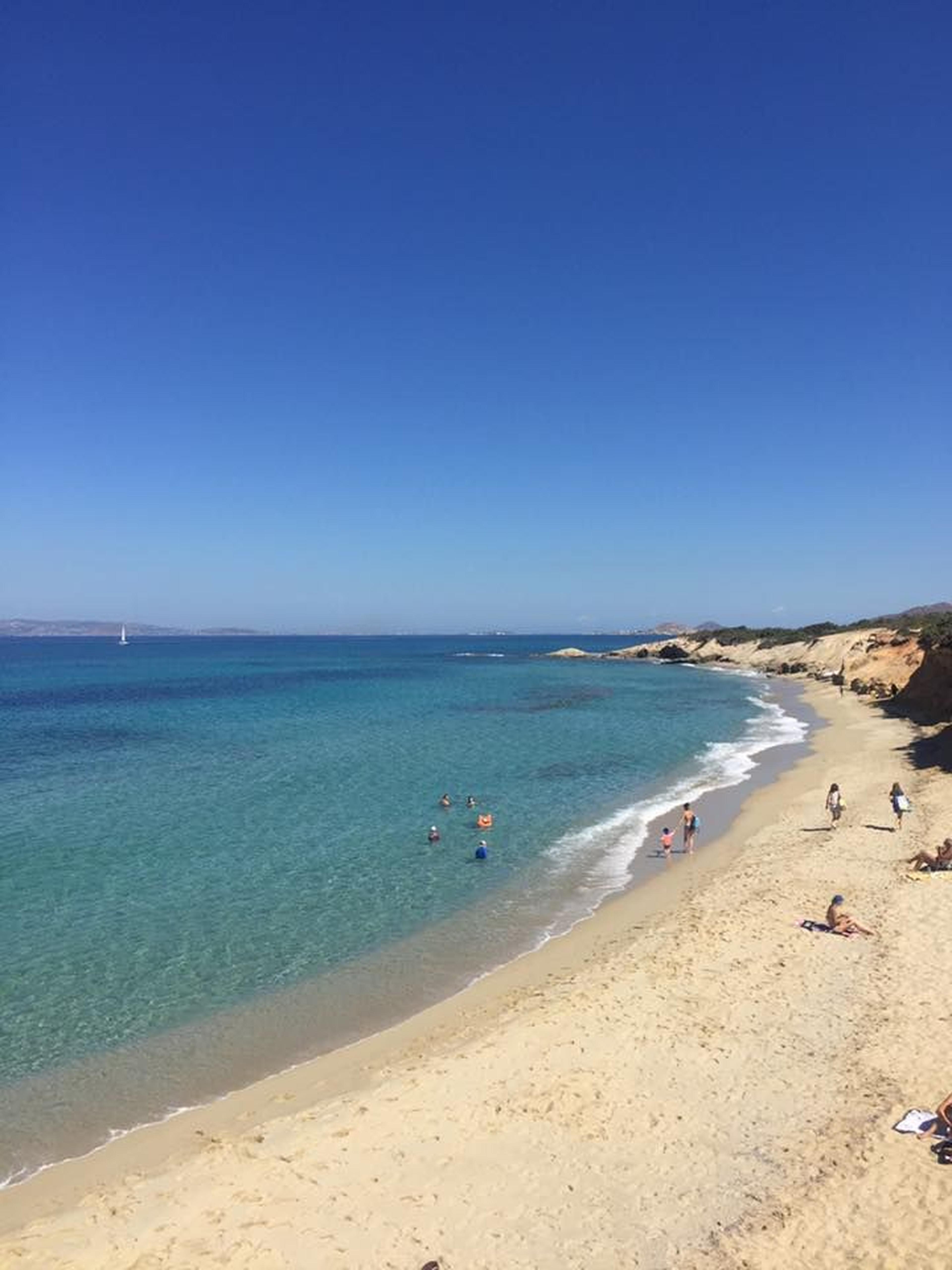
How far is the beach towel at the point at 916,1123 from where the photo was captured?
8.23 metres

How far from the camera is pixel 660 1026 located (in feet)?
36.9

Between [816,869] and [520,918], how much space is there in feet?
24.1

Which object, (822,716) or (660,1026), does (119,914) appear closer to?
(660,1026)

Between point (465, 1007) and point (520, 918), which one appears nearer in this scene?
point (465, 1007)

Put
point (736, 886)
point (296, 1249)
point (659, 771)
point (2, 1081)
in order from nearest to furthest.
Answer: point (296, 1249) → point (2, 1081) → point (736, 886) → point (659, 771)

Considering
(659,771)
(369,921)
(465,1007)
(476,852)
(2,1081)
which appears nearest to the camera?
(2,1081)

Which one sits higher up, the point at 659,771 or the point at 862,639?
the point at 862,639

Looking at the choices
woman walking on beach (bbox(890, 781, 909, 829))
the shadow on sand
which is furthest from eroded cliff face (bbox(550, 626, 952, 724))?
woman walking on beach (bbox(890, 781, 909, 829))

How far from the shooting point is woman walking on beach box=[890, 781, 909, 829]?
22.0 m

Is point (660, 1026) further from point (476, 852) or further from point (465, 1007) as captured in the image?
point (476, 852)

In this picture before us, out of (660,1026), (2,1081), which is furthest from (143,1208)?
(660,1026)

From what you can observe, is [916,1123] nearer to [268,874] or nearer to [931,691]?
[268,874]

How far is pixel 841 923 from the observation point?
14.3 meters

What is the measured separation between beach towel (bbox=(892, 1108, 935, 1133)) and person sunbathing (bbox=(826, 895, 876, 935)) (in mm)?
6017
